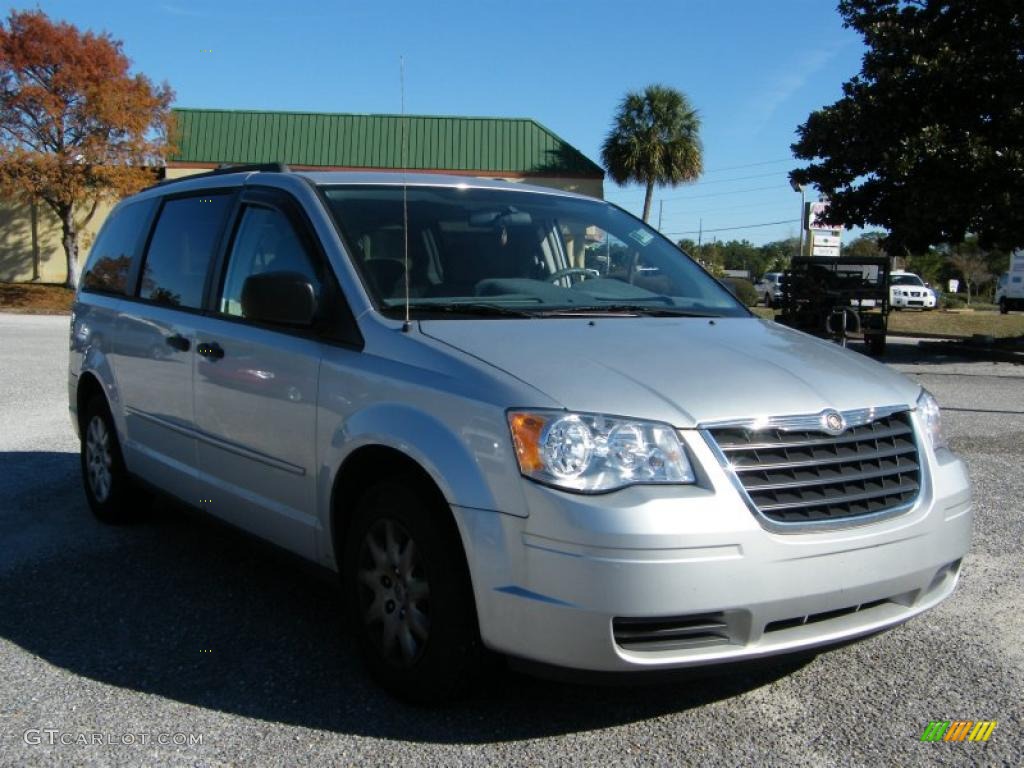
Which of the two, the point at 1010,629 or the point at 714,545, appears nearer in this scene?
the point at 714,545

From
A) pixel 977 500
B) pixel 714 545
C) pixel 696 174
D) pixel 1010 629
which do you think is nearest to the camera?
pixel 714 545

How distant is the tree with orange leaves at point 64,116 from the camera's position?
105 feet

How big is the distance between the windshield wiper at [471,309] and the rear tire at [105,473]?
2565mm

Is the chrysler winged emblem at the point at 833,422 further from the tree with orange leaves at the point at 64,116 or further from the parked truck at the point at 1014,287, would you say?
the parked truck at the point at 1014,287

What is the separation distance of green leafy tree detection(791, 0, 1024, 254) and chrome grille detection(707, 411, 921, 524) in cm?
1640

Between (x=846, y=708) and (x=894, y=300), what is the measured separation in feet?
132

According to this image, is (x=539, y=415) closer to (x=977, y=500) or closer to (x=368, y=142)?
(x=977, y=500)

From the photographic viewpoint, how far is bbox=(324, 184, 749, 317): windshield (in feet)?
12.6

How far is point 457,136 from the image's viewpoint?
3888cm

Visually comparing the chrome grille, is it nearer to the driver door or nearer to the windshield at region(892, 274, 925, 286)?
the driver door

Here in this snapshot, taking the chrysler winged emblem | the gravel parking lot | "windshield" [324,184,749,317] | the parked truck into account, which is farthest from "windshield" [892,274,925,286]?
the chrysler winged emblem

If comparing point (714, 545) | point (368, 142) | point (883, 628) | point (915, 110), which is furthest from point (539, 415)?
point (368, 142)

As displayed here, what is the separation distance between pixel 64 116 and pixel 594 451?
115ft

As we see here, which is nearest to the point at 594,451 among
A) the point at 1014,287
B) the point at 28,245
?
the point at 28,245
